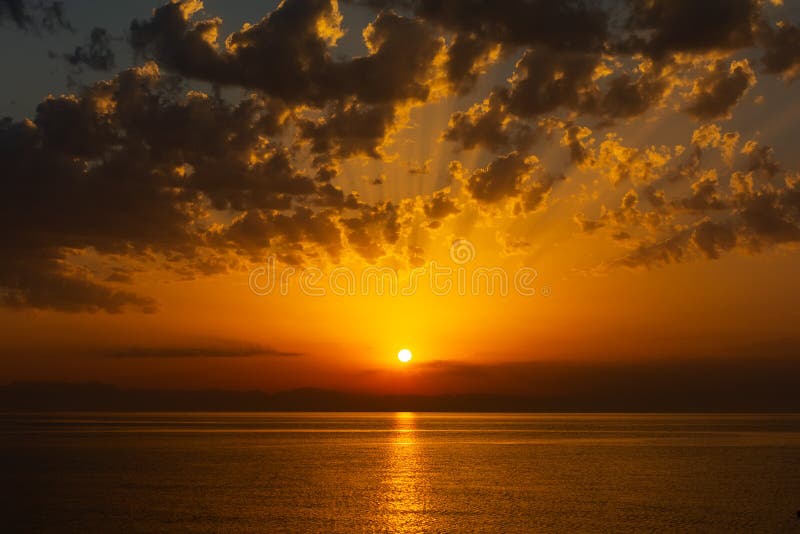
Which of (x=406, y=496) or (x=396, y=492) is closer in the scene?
(x=406, y=496)

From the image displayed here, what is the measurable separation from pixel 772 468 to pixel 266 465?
59.7 meters

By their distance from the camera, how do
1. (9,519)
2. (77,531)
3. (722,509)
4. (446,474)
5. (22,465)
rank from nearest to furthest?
(77,531) → (9,519) → (722,509) → (446,474) → (22,465)

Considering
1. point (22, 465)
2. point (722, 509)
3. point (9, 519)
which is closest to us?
point (9, 519)

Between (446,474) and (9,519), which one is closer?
(9,519)

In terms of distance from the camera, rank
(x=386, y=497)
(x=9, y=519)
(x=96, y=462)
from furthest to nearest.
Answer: (x=96, y=462)
(x=386, y=497)
(x=9, y=519)

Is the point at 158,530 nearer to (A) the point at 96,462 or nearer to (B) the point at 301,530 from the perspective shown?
(B) the point at 301,530

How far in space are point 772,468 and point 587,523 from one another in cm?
5379

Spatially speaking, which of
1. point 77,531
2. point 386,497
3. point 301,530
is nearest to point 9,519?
point 77,531

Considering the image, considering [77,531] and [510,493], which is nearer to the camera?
[77,531]

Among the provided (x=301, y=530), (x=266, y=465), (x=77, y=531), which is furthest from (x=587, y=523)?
(x=266, y=465)

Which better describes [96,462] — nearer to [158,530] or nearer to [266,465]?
[266,465]

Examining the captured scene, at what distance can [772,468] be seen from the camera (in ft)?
322

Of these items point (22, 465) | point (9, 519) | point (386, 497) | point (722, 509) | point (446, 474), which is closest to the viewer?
point (9, 519)

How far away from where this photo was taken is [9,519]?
54531mm
